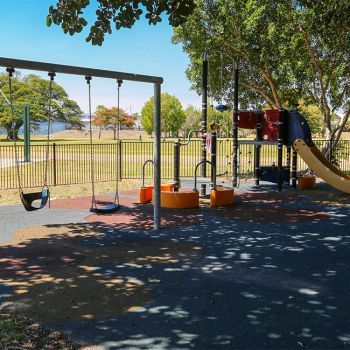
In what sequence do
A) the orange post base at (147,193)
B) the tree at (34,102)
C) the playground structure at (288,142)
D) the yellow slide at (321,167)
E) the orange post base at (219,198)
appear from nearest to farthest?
the orange post base at (219,198) → the orange post base at (147,193) → the yellow slide at (321,167) → the playground structure at (288,142) → the tree at (34,102)

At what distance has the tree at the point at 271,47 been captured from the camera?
17.3 meters

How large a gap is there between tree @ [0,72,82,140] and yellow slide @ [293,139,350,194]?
3242cm

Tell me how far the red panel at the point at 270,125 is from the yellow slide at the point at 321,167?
3.22ft

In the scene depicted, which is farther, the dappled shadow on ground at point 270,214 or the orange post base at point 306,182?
the orange post base at point 306,182

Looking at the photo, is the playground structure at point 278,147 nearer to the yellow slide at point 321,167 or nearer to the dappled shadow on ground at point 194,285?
the yellow slide at point 321,167

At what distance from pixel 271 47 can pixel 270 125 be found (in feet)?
17.9

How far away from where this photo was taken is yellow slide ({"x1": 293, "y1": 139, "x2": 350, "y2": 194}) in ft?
42.2

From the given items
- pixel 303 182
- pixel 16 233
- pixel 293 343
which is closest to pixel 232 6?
pixel 303 182

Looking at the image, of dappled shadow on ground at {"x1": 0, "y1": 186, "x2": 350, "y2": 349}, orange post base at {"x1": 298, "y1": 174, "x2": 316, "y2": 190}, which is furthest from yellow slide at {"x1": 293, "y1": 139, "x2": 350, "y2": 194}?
dappled shadow on ground at {"x1": 0, "y1": 186, "x2": 350, "y2": 349}

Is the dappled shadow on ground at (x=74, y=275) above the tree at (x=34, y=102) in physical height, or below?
below

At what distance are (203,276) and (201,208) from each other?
4975 mm

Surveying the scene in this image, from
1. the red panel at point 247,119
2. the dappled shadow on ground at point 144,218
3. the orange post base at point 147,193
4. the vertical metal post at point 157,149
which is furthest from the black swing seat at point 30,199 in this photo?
the red panel at point 247,119

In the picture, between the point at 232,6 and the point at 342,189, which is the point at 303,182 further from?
the point at 232,6

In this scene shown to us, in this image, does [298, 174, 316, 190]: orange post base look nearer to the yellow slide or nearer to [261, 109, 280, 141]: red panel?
the yellow slide
